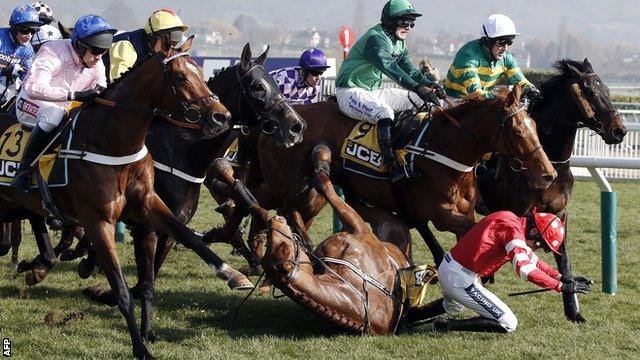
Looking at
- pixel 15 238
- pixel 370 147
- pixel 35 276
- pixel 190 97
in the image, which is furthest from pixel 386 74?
pixel 15 238

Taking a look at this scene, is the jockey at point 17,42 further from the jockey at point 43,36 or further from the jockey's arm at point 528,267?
the jockey's arm at point 528,267

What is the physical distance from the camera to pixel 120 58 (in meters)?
8.52

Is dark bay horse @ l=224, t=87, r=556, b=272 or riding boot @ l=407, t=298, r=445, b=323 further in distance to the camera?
dark bay horse @ l=224, t=87, r=556, b=272

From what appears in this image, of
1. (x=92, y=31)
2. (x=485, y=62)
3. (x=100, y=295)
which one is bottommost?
(x=100, y=295)

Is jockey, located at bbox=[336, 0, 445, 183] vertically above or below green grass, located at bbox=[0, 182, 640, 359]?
above

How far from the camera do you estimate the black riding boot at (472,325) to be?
22.2 feet

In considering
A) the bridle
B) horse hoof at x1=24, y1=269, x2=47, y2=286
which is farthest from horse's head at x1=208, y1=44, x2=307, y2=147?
horse hoof at x1=24, y1=269, x2=47, y2=286

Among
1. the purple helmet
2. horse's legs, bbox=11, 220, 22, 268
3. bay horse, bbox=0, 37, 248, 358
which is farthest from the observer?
the purple helmet

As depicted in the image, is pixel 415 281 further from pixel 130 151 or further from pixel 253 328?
pixel 130 151

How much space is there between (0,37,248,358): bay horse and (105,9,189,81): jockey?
12.1 inches

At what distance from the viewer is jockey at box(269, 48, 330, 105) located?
1025cm

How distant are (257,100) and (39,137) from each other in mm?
1546

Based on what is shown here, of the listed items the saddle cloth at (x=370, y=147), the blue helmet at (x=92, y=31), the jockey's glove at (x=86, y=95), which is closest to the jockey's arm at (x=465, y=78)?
the saddle cloth at (x=370, y=147)

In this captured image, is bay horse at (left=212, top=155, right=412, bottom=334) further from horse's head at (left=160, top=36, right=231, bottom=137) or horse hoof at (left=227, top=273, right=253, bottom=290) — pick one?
horse's head at (left=160, top=36, right=231, bottom=137)
